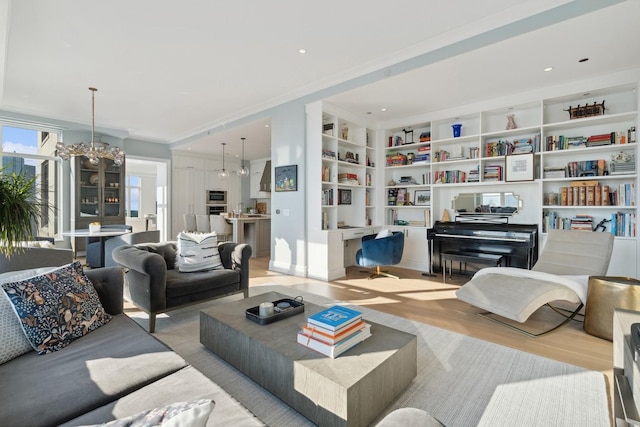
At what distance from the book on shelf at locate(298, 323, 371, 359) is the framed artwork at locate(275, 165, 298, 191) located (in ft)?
11.0

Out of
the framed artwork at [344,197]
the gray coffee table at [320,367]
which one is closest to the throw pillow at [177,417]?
the gray coffee table at [320,367]

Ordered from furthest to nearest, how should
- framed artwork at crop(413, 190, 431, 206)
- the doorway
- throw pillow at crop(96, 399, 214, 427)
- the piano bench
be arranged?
the doorway < framed artwork at crop(413, 190, 431, 206) < the piano bench < throw pillow at crop(96, 399, 214, 427)

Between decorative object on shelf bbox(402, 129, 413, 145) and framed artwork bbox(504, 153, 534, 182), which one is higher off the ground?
decorative object on shelf bbox(402, 129, 413, 145)

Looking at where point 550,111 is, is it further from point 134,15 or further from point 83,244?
point 83,244

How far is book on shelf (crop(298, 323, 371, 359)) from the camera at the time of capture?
1.65m

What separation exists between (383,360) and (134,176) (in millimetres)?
11985

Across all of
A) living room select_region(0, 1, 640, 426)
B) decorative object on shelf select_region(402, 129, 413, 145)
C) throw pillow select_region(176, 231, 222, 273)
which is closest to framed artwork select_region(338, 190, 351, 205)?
living room select_region(0, 1, 640, 426)

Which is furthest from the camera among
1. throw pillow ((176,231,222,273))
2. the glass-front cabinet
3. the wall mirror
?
the glass-front cabinet

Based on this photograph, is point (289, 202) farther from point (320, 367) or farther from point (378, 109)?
point (320, 367)

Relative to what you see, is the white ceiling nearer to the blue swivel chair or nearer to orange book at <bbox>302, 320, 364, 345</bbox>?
the blue swivel chair

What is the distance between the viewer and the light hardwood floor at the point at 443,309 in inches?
94.3

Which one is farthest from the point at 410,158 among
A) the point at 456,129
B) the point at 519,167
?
the point at 519,167

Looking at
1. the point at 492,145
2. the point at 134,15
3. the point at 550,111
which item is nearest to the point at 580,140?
the point at 550,111

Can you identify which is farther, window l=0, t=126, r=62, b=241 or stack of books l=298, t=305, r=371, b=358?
window l=0, t=126, r=62, b=241
